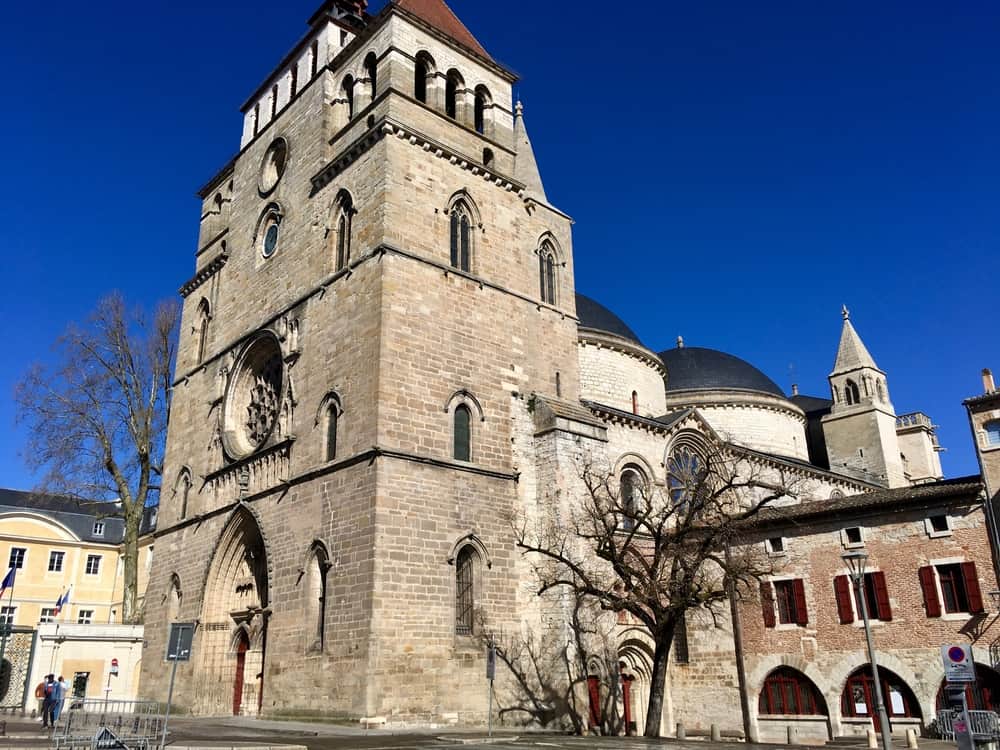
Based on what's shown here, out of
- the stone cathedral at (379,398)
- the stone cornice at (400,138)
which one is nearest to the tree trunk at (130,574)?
the stone cathedral at (379,398)

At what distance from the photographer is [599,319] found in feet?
108

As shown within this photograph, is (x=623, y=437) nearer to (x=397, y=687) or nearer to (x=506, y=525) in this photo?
(x=506, y=525)

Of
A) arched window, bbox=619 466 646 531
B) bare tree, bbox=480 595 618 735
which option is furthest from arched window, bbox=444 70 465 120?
bare tree, bbox=480 595 618 735

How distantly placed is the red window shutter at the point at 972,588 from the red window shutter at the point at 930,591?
71cm

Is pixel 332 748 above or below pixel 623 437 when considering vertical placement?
below

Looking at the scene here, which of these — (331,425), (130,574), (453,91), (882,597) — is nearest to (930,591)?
(882,597)

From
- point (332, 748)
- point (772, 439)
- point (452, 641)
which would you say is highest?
point (772, 439)

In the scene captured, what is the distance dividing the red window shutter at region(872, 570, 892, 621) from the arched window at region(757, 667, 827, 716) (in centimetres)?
275

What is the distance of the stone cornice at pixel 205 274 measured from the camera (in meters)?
30.1

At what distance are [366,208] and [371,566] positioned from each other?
999 centimetres

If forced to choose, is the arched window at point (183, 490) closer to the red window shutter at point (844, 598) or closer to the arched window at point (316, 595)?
the arched window at point (316, 595)

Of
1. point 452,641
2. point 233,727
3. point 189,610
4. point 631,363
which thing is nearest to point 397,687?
point 452,641

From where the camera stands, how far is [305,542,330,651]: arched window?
19672 mm

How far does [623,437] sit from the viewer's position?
25688 mm
